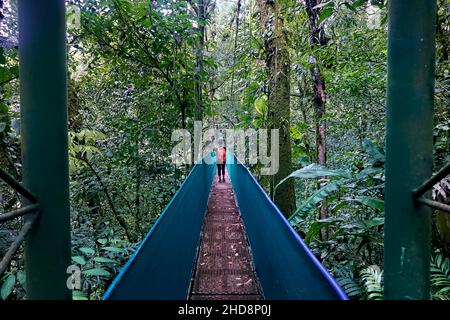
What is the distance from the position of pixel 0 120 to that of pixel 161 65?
390 cm

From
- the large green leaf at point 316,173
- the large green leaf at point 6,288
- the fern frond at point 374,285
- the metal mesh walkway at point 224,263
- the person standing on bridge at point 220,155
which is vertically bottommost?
the metal mesh walkway at point 224,263

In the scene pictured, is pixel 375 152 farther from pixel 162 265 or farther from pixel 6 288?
pixel 6 288

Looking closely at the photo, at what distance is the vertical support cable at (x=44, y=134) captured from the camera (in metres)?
0.88

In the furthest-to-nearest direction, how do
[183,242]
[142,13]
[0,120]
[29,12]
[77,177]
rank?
[77,177], [142,13], [183,242], [0,120], [29,12]

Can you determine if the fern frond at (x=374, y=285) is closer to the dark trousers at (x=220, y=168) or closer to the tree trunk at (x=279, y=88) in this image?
the tree trunk at (x=279, y=88)

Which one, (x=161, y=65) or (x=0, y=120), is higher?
(x=161, y=65)

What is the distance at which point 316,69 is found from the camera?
572 centimetres

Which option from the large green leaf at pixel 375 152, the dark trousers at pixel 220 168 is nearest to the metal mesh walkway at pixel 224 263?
the large green leaf at pixel 375 152

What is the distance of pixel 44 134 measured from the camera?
0.89 metres

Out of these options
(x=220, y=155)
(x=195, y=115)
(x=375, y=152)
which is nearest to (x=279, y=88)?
(x=375, y=152)

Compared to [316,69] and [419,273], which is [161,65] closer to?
[316,69]

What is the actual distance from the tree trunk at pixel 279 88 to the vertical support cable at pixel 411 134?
147 inches

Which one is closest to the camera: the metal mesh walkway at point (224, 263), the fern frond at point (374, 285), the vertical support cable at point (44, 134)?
the vertical support cable at point (44, 134)
